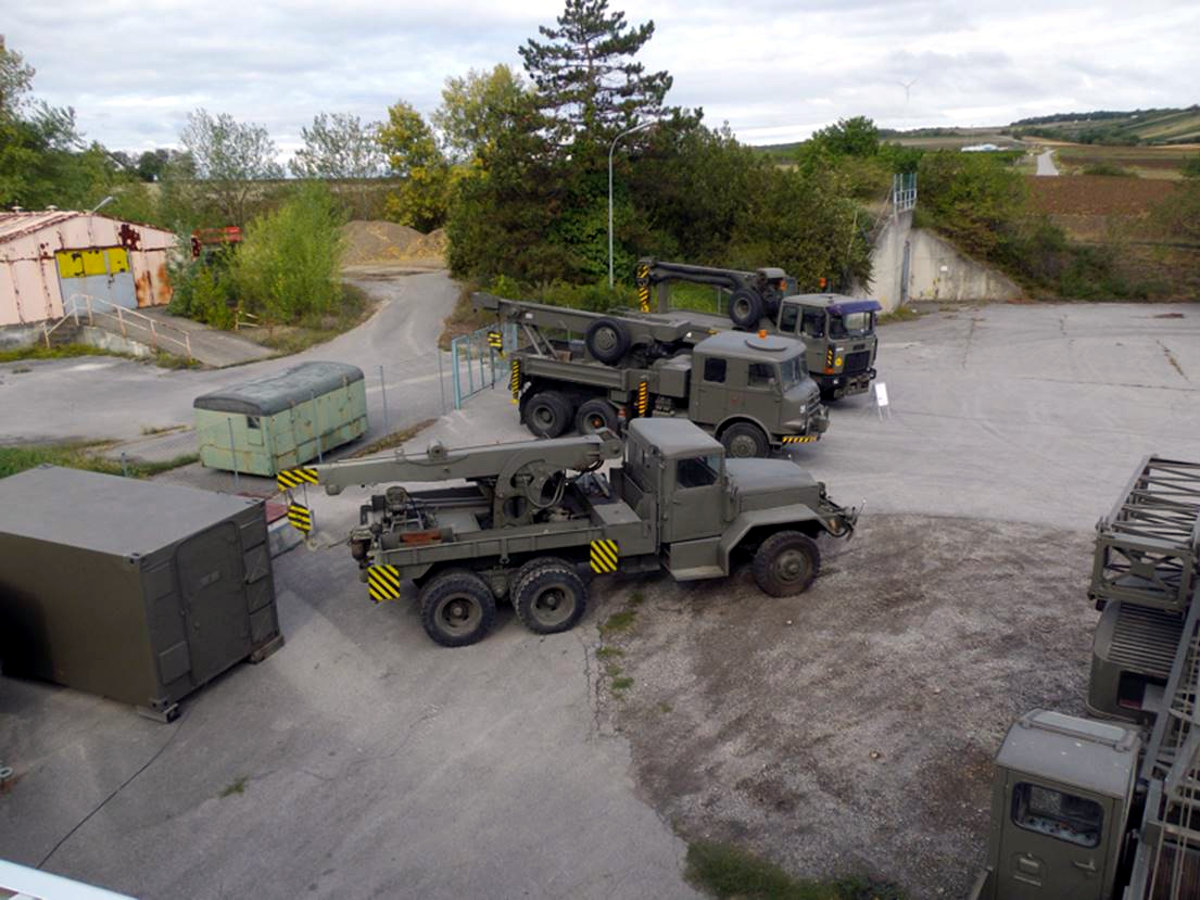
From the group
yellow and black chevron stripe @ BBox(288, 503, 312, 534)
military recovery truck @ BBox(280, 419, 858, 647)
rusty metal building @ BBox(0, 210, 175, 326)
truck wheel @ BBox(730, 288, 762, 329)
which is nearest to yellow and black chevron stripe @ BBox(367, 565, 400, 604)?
military recovery truck @ BBox(280, 419, 858, 647)

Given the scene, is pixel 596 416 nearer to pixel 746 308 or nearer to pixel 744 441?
pixel 744 441

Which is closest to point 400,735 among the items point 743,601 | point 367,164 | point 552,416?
point 743,601

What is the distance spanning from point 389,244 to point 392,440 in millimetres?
33585

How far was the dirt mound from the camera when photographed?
50.2 meters

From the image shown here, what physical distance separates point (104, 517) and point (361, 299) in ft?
91.9

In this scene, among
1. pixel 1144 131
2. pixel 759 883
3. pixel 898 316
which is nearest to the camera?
pixel 759 883

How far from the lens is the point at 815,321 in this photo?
2142 centimetres

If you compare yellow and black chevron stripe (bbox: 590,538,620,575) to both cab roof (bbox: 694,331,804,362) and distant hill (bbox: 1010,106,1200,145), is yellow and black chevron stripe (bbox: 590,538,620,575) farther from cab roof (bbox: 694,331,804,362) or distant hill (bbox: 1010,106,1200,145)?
distant hill (bbox: 1010,106,1200,145)

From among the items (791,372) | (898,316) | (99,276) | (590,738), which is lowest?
(590,738)

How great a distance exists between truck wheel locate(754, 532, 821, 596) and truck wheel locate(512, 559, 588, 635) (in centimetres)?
226

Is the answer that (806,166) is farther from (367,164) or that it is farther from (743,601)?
(743,601)

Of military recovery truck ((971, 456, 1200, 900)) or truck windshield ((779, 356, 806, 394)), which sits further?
truck windshield ((779, 356, 806, 394))

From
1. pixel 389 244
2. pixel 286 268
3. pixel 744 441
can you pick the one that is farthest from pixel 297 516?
pixel 389 244

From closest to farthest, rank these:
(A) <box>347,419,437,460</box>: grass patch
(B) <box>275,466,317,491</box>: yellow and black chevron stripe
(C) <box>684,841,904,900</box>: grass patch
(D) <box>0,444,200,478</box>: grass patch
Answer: (C) <box>684,841,904,900</box>: grass patch < (B) <box>275,466,317,491</box>: yellow and black chevron stripe < (D) <box>0,444,200,478</box>: grass patch < (A) <box>347,419,437,460</box>: grass patch
